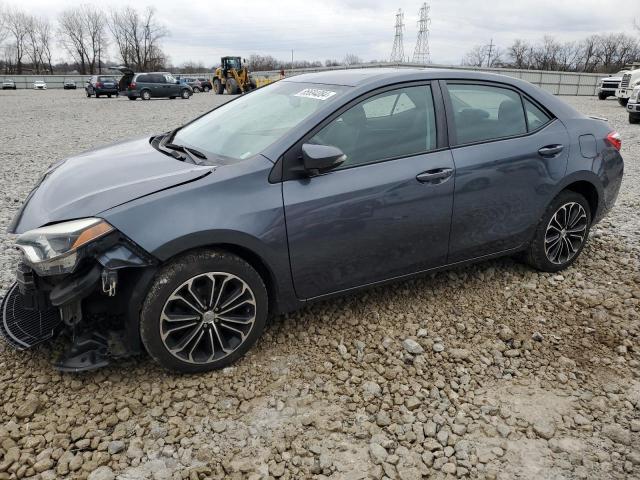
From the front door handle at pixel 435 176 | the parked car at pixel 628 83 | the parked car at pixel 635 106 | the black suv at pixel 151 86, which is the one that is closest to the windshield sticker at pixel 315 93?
the front door handle at pixel 435 176

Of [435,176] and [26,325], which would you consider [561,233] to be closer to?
[435,176]

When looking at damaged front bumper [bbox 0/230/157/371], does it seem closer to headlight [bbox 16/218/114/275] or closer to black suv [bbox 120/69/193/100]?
headlight [bbox 16/218/114/275]

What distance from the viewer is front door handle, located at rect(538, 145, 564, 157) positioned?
3703mm

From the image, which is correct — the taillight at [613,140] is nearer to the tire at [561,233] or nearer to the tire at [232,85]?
the tire at [561,233]

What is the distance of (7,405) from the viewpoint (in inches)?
102

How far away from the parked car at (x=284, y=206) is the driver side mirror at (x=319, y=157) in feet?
0.04

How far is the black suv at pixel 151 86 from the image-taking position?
30516 millimetres

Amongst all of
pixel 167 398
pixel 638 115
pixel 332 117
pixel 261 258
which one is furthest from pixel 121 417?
pixel 638 115

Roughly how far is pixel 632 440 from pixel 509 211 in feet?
5.55

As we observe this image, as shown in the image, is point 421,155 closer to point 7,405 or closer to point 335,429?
point 335,429

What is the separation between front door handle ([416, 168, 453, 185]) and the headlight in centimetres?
187

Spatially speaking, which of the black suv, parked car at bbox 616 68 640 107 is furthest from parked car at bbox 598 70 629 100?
the black suv


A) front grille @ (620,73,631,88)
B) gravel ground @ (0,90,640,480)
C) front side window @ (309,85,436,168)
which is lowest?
gravel ground @ (0,90,640,480)

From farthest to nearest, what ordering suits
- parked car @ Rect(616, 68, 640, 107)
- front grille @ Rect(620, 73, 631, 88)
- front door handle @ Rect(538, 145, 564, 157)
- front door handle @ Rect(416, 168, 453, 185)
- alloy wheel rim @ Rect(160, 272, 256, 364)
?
front grille @ Rect(620, 73, 631, 88), parked car @ Rect(616, 68, 640, 107), front door handle @ Rect(538, 145, 564, 157), front door handle @ Rect(416, 168, 453, 185), alloy wheel rim @ Rect(160, 272, 256, 364)
